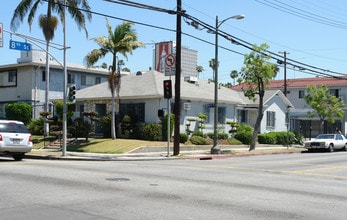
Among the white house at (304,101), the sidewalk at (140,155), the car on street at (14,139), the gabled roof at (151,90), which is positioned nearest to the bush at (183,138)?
the sidewalk at (140,155)

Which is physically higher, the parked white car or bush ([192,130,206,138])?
bush ([192,130,206,138])

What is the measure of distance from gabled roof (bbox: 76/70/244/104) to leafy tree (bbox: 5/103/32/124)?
4.86 metres

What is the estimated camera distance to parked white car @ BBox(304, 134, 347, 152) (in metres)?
33.2

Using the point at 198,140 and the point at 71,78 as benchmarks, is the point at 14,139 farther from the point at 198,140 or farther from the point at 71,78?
the point at 71,78

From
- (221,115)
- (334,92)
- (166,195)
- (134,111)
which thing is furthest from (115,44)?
(334,92)

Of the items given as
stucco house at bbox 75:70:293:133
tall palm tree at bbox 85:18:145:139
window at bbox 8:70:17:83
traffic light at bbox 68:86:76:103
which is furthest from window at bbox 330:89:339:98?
traffic light at bbox 68:86:76:103

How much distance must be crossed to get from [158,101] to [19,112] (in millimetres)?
14005

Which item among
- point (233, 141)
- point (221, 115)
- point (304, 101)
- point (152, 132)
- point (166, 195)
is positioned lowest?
point (166, 195)

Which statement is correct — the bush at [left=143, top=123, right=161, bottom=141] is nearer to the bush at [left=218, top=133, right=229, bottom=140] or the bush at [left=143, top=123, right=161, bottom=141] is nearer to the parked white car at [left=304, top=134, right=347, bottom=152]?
the bush at [left=218, top=133, right=229, bottom=140]

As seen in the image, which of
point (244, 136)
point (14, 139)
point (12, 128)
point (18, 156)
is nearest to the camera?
point (14, 139)

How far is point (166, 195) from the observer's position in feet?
35.2

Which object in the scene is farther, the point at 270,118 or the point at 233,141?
the point at 270,118

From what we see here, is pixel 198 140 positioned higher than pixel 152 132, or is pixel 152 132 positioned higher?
pixel 152 132

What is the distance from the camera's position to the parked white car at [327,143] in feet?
109
